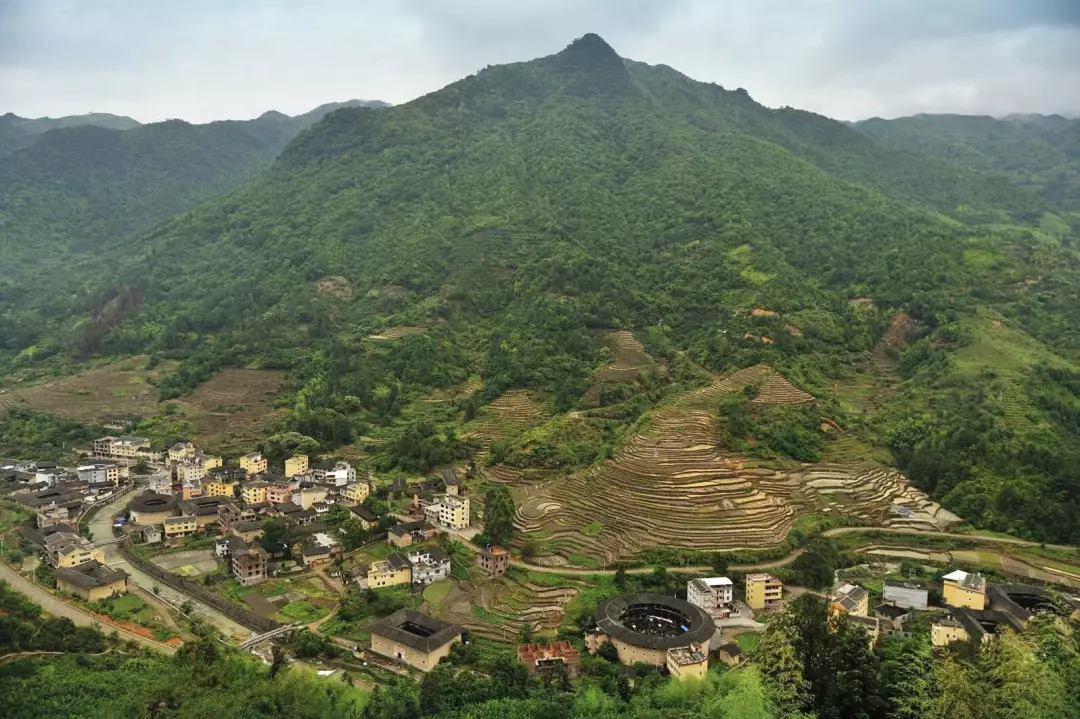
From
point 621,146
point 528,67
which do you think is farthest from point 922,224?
point 528,67

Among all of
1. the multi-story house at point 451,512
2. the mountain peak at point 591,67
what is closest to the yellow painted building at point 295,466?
the multi-story house at point 451,512

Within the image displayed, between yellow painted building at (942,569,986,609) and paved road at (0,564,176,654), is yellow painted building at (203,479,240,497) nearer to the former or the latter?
paved road at (0,564,176,654)

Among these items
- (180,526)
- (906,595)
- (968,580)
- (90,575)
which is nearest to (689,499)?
(906,595)

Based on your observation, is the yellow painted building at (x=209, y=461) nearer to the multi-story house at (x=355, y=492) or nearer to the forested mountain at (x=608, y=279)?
the forested mountain at (x=608, y=279)

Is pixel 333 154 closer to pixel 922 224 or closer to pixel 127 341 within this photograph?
pixel 127 341

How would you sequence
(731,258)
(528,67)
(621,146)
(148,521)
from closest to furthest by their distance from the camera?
(148,521) < (731,258) < (621,146) < (528,67)

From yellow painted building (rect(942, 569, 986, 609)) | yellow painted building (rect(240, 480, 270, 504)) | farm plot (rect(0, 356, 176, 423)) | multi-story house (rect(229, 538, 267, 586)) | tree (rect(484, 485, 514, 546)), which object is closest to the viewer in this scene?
yellow painted building (rect(942, 569, 986, 609))

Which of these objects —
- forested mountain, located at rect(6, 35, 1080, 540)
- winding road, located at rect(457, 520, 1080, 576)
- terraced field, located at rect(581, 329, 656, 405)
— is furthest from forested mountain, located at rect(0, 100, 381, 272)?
winding road, located at rect(457, 520, 1080, 576)
